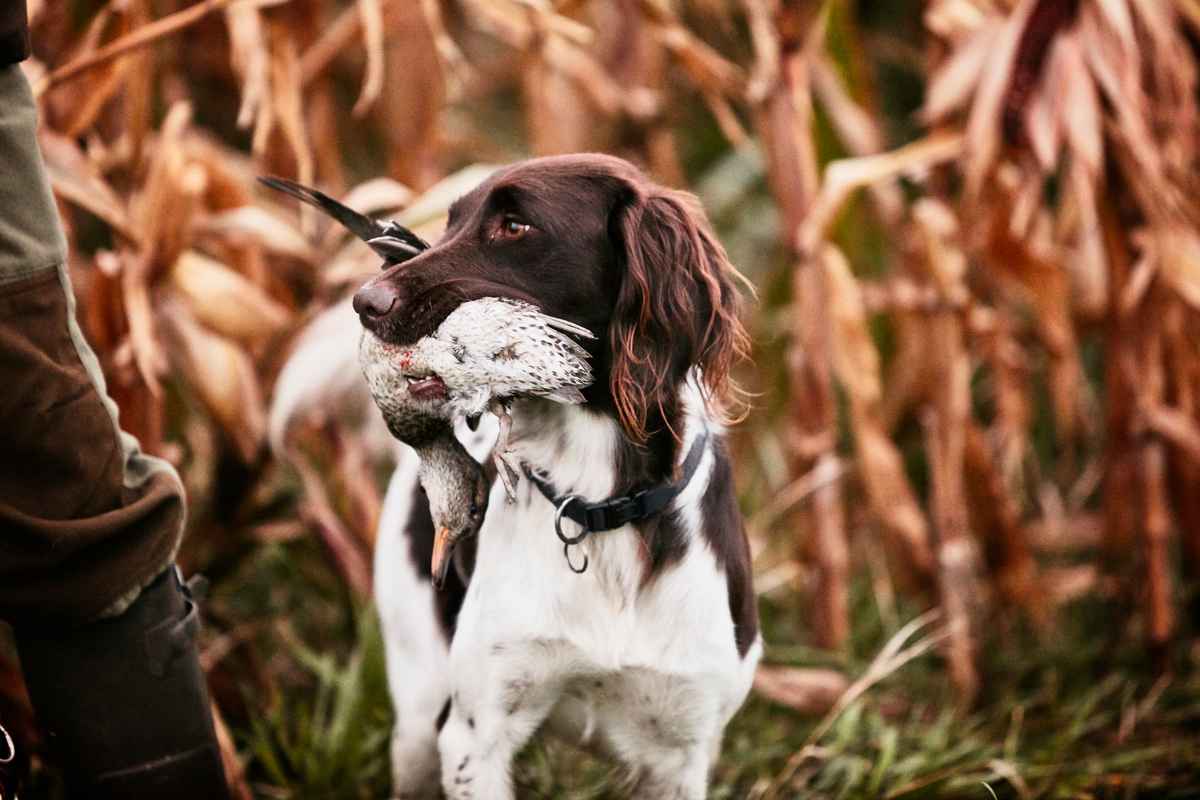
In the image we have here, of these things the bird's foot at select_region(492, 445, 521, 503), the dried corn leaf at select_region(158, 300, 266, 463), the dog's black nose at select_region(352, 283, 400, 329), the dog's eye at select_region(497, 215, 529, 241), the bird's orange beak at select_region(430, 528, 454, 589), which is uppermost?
the dog's eye at select_region(497, 215, 529, 241)

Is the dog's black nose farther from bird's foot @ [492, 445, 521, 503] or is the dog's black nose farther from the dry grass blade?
the dry grass blade

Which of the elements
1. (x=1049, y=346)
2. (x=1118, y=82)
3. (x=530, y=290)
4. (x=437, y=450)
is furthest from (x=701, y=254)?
(x=1049, y=346)

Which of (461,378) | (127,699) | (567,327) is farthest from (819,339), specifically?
(127,699)

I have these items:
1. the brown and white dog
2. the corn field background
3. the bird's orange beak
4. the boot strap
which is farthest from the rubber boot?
the bird's orange beak

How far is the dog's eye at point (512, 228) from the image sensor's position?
189 centimetres

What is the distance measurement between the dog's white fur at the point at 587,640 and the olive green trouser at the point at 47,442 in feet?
1.76

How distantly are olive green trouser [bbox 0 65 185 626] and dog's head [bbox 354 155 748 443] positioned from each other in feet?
1.78

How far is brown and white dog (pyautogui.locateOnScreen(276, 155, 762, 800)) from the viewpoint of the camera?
6.24 ft

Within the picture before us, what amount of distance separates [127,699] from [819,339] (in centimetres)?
179

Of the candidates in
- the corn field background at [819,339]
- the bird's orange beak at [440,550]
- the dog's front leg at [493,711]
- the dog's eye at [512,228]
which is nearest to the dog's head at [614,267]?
the dog's eye at [512,228]

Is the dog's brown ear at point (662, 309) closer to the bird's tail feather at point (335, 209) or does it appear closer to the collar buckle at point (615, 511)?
the collar buckle at point (615, 511)

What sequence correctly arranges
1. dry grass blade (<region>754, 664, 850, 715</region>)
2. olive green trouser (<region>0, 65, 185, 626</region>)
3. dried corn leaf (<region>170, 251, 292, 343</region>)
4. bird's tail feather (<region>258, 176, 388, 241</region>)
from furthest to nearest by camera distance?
dry grass blade (<region>754, 664, 850, 715</region>)
dried corn leaf (<region>170, 251, 292, 343</region>)
bird's tail feather (<region>258, 176, 388, 241</region>)
olive green trouser (<region>0, 65, 185, 626</region>)

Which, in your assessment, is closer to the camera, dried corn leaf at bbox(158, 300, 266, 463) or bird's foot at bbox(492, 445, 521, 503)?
bird's foot at bbox(492, 445, 521, 503)

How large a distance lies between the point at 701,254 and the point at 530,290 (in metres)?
0.26
